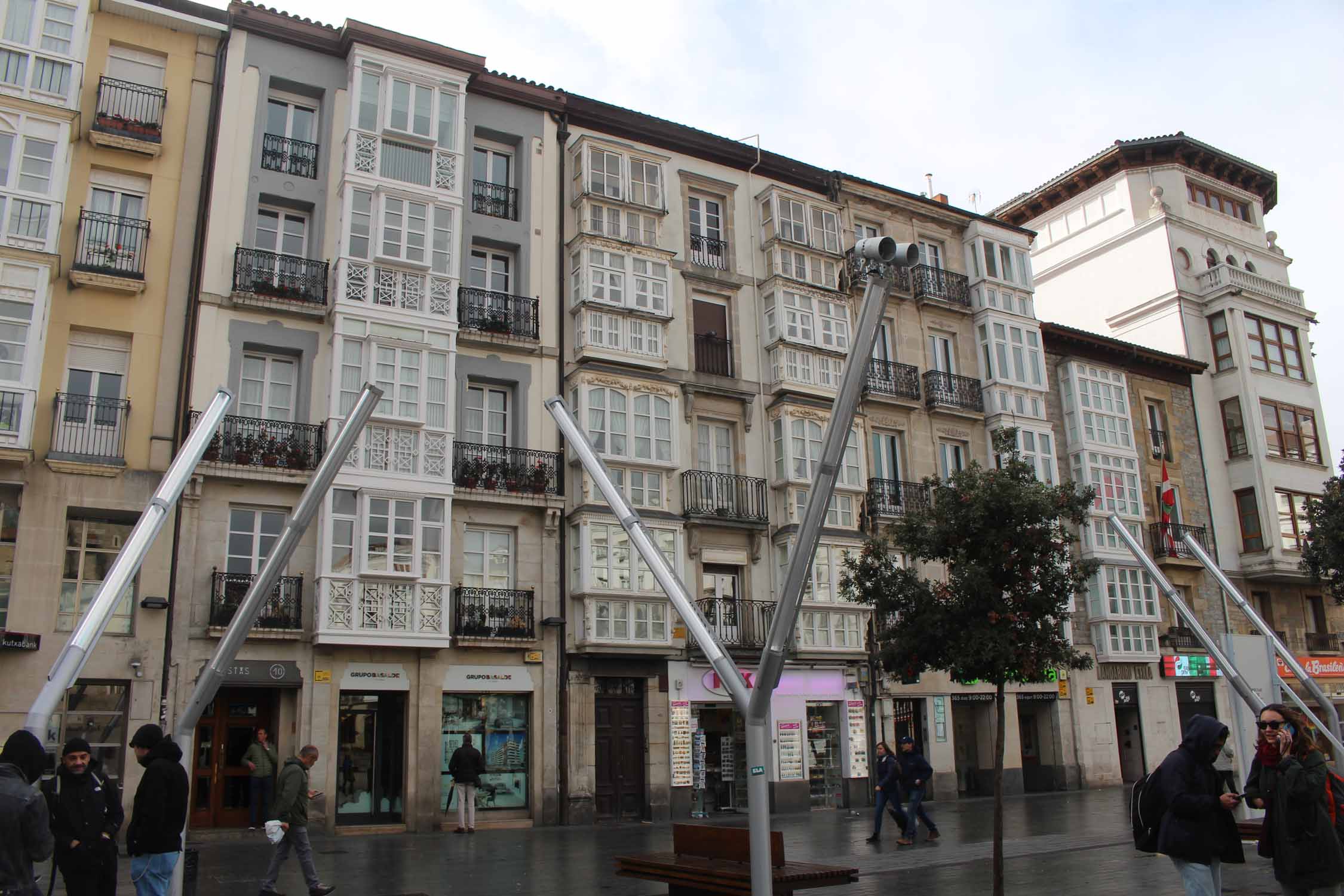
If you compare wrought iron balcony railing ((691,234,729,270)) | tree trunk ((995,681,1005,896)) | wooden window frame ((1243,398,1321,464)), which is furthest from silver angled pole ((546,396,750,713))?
wooden window frame ((1243,398,1321,464))

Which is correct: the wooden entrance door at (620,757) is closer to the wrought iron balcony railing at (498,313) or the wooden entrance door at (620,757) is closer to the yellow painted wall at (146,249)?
the wrought iron balcony railing at (498,313)

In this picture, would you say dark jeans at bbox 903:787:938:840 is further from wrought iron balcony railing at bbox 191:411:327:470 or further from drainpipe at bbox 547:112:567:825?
wrought iron balcony railing at bbox 191:411:327:470

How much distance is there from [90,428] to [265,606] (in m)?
4.76

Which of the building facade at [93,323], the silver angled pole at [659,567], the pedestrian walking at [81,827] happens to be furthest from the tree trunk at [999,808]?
the building facade at [93,323]

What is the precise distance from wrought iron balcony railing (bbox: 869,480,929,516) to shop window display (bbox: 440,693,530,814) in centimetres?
1134

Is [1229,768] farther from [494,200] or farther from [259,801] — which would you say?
[494,200]

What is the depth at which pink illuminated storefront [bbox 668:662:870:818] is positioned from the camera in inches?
1034

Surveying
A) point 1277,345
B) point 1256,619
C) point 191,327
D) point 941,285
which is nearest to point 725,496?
point 941,285

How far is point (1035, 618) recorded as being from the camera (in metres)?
14.1

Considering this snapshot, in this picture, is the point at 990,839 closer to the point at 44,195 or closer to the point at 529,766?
the point at 529,766

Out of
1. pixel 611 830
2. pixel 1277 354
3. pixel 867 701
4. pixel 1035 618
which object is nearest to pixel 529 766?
pixel 611 830

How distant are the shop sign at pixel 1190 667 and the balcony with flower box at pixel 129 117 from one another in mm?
32165

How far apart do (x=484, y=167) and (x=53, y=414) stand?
11694mm

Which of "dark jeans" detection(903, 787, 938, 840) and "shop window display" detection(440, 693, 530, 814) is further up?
"shop window display" detection(440, 693, 530, 814)
